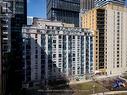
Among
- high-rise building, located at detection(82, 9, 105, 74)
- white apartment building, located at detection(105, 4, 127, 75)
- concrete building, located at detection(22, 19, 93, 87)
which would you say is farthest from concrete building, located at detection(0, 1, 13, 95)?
white apartment building, located at detection(105, 4, 127, 75)

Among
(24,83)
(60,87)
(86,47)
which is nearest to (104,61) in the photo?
(86,47)

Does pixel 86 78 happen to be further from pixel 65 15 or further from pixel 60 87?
pixel 65 15

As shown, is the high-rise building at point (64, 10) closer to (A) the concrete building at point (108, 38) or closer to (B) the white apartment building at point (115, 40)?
(A) the concrete building at point (108, 38)

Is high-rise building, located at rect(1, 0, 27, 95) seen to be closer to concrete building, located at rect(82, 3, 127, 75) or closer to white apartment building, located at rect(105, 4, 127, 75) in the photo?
concrete building, located at rect(82, 3, 127, 75)

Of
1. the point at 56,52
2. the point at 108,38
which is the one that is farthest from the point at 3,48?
the point at 108,38

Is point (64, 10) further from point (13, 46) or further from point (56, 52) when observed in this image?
point (56, 52)

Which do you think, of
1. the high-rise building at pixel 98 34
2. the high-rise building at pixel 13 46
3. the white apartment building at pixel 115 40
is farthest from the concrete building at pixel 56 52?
the white apartment building at pixel 115 40

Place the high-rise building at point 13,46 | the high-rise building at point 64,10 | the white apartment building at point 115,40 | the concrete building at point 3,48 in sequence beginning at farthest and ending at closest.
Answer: the high-rise building at point 64,10 < the white apartment building at point 115,40 < the high-rise building at point 13,46 < the concrete building at point 3,48

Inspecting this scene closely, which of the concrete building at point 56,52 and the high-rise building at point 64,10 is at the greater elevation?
the high-rise building at point 64,10
